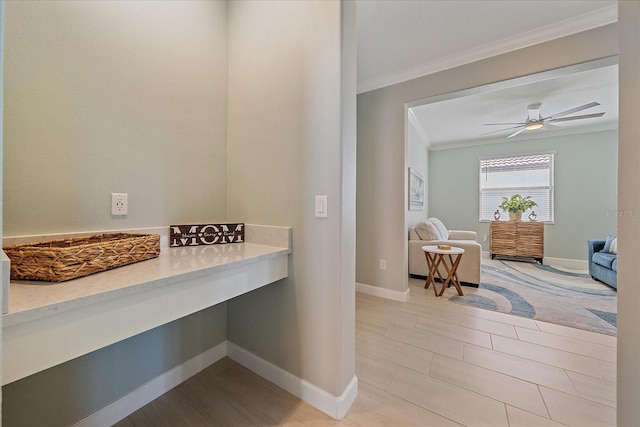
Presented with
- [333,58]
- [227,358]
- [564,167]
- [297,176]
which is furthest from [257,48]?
[564,167]

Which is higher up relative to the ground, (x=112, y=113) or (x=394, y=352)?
(x=112, y=113)

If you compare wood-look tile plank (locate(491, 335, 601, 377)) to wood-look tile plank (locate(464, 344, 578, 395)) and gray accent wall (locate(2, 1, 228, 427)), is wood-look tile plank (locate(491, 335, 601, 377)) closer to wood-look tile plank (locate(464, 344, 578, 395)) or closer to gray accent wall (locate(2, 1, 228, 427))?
wood-look tile plank (locate(464, 344, 578, 395))

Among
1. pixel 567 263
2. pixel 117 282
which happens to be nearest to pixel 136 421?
pixel 117 282

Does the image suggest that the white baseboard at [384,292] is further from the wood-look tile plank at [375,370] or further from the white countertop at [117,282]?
the white countertop at [117,282]

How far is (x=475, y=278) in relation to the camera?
325 centimetres

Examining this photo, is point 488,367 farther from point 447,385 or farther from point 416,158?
point 416,158

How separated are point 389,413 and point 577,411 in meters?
0.99

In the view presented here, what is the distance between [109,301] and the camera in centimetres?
78

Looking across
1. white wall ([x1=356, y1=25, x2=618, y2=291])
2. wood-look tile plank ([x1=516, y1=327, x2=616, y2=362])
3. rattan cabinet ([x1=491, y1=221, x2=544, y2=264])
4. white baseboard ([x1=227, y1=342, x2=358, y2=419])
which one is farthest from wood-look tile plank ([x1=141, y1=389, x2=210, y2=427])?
rattan cabinet ([x1=491, y1=221, x2=544, y2=264])

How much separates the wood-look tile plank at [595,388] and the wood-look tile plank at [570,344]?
33 centimetres

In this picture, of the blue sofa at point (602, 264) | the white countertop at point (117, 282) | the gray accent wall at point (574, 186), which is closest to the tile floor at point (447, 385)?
the white countertop at point (117, 282)

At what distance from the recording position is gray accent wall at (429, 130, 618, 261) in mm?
4422

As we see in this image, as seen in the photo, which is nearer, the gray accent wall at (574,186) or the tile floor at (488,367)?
the tile floor at (488,367)

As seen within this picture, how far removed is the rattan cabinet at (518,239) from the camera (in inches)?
186
